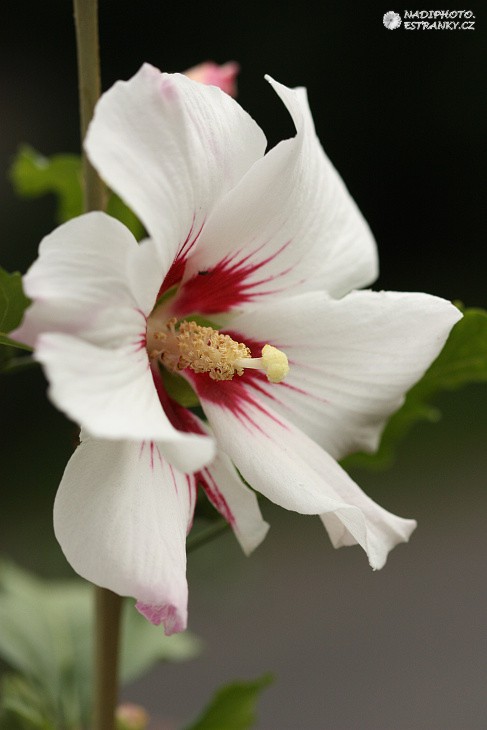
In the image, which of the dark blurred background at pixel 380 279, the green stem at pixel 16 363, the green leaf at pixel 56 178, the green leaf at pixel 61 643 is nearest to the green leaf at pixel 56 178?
the green leaf at pixel 56 178

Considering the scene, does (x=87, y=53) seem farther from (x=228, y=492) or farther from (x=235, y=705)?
(x=235, y=705)

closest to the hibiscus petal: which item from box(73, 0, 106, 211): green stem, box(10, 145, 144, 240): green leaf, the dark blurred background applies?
box(73, 0, 106, 211): green stem

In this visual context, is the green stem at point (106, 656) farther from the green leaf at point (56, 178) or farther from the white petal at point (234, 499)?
the green leaf at point (56, 178)

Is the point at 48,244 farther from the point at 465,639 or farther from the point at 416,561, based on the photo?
the point at 416,561

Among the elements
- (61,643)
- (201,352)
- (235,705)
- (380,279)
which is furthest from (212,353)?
(380,279)

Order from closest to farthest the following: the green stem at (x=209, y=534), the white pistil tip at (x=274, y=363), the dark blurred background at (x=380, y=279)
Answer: the white pistil tip at (x=274, y=363) < the green stem at (x=209, y=534) < the dark blurred background at (x=380, y=279)

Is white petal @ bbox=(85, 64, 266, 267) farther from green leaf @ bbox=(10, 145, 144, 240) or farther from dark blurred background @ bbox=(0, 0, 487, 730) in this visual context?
dark blurred background @ bbox=(0, 0, 487, 730)
